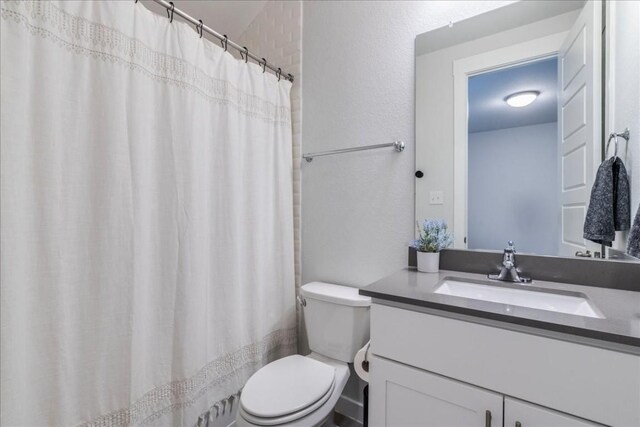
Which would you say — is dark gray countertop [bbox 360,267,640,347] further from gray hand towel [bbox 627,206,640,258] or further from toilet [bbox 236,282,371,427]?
toilet [bbox 236,282,371,427]

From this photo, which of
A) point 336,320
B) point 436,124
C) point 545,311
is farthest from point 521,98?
point 336,320

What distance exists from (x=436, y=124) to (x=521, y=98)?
1.14 feet

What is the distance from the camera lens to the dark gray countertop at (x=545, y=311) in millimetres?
720

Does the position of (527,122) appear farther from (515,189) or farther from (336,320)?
(336,320)

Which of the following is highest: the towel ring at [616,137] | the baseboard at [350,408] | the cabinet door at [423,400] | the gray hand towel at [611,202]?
the towel ring at [616,137]

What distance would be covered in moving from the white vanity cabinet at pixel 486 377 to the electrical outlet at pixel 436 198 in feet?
2.16

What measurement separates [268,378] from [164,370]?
0.42m

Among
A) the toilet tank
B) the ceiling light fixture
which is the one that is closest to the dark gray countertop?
the toilet tank

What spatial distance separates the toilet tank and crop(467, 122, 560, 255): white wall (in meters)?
0.62

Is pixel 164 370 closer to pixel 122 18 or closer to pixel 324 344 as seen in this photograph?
pixel 324 344

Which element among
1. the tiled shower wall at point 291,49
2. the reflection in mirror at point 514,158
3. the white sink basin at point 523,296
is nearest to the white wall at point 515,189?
the reflection in mirror at point 514,158

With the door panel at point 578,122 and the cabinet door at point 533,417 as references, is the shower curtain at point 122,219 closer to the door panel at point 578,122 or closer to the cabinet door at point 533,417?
the cabinet door at point 533,417

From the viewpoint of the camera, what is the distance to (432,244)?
1379 millimetres

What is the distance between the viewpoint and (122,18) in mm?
1100
